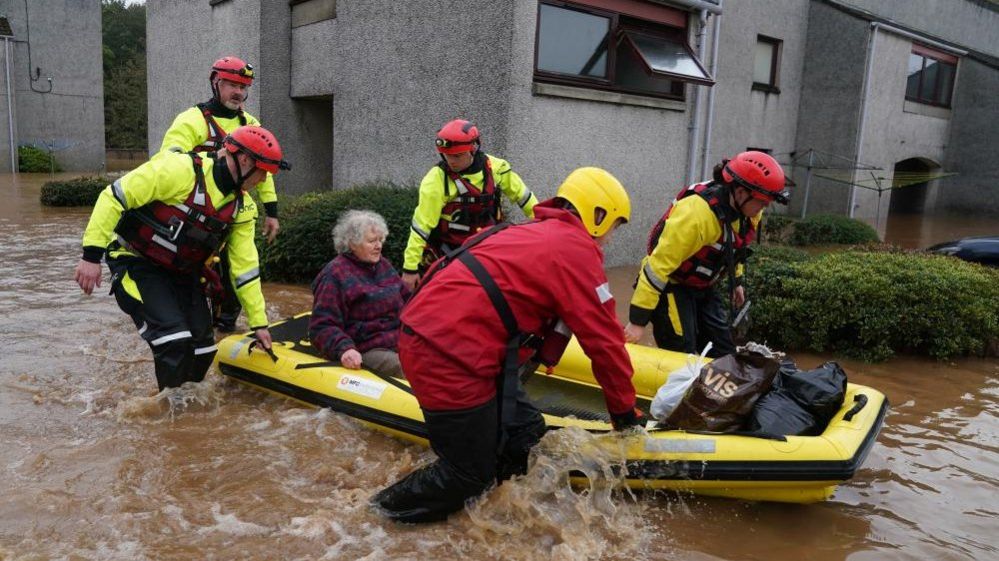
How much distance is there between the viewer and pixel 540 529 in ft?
11.4

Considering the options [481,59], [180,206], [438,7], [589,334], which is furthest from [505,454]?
[438,7]

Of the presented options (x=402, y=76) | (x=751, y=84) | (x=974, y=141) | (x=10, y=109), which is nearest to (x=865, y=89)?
(x=751, y=84)

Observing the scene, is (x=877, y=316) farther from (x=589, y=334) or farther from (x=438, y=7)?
(x=438, y=7)

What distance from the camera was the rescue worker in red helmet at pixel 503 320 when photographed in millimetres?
2943

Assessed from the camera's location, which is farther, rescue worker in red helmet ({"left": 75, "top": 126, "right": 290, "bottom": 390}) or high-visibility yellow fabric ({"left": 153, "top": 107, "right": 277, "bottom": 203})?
high-visibility yellow fabric ({"left": 153, "top": 107, "right": 277, "bottom": 203})

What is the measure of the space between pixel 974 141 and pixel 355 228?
1845 centimetres

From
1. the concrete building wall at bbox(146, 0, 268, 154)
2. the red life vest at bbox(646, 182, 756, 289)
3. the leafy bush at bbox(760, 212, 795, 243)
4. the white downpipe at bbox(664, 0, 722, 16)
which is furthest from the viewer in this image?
the leafy bush at bbox(760, 212, 795, 243)

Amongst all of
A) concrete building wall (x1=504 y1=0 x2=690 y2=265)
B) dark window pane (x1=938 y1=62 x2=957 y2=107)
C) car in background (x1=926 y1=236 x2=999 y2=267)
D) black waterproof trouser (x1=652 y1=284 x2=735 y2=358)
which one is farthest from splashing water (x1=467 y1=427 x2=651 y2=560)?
dark window pane (x1=938 y1=62 x2=957 y2=107)

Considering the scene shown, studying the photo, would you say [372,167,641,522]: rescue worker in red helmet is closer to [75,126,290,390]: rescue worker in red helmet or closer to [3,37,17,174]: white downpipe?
[75,126,290,390]: rescue worker in red helmet

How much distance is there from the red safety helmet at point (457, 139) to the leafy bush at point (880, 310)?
3127mm

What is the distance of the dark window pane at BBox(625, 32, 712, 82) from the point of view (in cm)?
980

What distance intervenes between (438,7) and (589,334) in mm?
7605

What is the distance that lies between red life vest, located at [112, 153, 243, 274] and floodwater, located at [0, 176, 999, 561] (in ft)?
3.18

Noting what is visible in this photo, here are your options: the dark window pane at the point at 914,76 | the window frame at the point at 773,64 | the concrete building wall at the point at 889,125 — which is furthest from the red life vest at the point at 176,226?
the dark window pane at the point at 914,76
